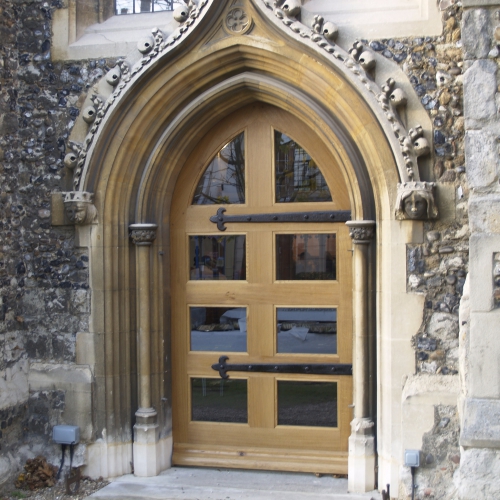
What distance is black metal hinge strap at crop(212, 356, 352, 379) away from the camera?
15.7 feet

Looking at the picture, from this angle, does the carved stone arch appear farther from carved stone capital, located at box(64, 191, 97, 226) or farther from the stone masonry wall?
the stone masonry wall

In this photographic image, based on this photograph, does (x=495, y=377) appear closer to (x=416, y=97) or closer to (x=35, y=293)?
(x=416, y=97)

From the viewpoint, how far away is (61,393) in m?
4.91

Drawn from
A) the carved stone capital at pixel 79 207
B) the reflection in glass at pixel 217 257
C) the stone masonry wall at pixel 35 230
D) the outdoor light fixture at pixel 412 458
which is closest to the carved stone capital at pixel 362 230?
the reflection in glass at pixel 217 257

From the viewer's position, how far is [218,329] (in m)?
5.04

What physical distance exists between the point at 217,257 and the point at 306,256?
0.67 m

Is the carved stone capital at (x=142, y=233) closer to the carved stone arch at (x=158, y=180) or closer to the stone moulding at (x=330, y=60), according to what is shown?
the carved stone arch at (x=158, y=180)

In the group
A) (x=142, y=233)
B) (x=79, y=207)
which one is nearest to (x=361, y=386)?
(x=142, y=233)

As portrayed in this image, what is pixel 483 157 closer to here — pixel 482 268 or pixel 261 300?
pixel 482 268

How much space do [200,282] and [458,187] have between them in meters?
1.98

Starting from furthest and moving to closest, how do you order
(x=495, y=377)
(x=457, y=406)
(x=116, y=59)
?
1. (x=116, y=59)
2. (x=457, y=406)
3. (x=495, y=377)

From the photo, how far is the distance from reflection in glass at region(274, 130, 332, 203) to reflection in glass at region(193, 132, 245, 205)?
0.89 feet

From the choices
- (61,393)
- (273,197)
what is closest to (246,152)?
(273,197)

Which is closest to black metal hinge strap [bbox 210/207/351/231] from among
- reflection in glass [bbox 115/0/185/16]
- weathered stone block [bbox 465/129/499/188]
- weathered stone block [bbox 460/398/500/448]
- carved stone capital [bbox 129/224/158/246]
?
carved stone capital [bbox 129/224/158/246]
